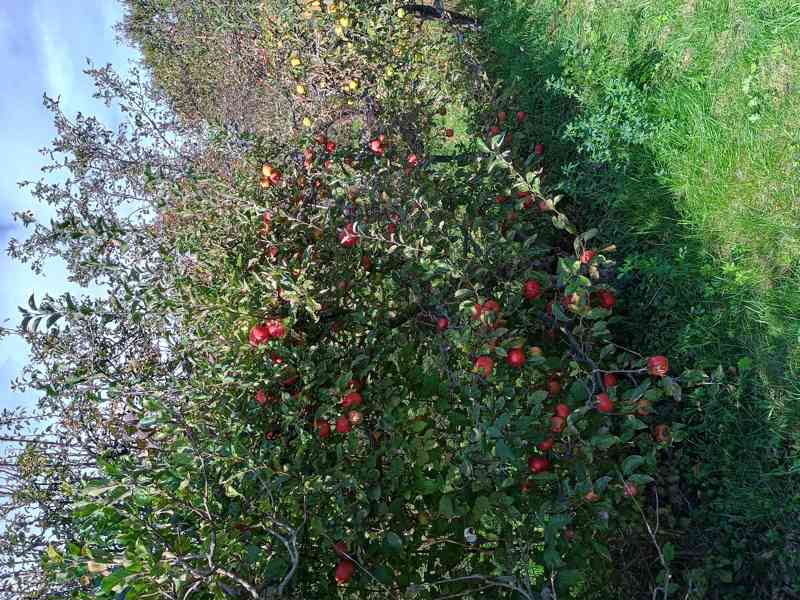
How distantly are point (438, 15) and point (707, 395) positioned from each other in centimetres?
378

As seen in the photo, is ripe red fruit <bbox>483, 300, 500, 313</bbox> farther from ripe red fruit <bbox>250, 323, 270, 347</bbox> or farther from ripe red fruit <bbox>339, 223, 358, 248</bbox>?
ripe red fruit <bbox>250, 323, 270, 347</bbox>

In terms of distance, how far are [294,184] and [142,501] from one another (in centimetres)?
206

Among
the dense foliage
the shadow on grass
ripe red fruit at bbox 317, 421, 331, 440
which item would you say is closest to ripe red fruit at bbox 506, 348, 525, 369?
the dense foliage

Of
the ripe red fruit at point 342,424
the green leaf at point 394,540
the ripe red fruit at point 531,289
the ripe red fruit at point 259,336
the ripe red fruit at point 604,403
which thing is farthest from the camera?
the ripe red fruit at point 531,289

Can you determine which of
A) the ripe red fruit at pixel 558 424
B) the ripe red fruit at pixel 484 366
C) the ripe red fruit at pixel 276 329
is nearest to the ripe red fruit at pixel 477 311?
the ripe red fruit at pixel 484 366

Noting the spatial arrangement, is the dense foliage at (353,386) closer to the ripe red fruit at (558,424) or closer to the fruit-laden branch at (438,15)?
the ripe red fruit at (558,424)

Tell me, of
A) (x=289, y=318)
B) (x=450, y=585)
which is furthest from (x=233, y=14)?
(x=450, y=585)

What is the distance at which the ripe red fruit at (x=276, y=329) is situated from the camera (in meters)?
2.51

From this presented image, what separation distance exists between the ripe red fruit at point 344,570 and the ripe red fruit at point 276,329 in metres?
0.98

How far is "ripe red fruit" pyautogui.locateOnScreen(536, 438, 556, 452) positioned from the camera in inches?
86.8

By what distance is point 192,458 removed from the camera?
205cm

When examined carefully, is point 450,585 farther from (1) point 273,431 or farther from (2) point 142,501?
(2) point 142,501

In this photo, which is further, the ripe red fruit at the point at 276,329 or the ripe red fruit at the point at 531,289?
the ripe red fruit at the point at 531,289

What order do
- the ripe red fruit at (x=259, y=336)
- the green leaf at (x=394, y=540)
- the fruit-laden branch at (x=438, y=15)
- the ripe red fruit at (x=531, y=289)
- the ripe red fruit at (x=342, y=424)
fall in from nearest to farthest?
the green leaf at (x=394, y=540) → the ripe red fruit at (x=342, y=424) → the ripe red fruit at (x=259, y=336) → the ripe red fruit at (x=531, y=289) → the fruit-laden branch at (x=438, y=15)
